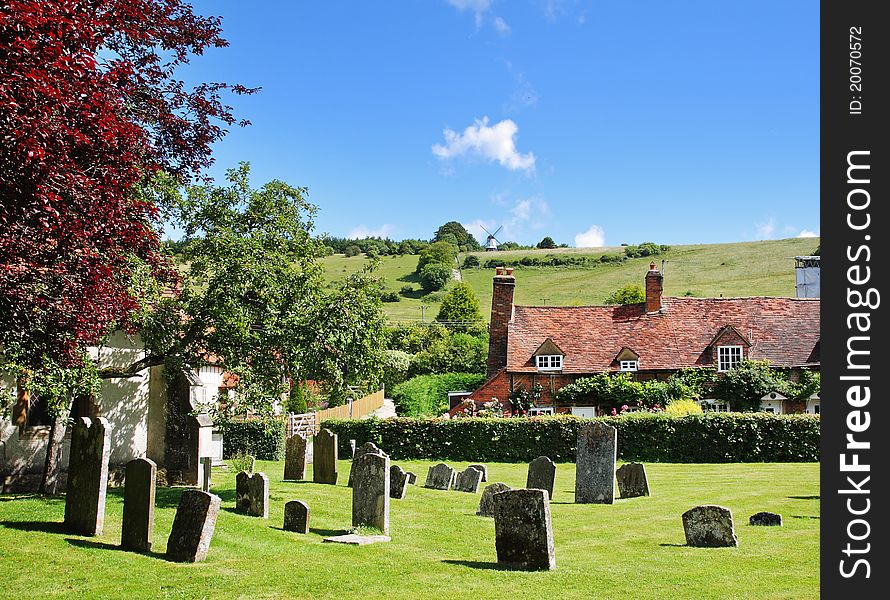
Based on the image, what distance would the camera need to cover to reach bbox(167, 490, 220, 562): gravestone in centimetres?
1358

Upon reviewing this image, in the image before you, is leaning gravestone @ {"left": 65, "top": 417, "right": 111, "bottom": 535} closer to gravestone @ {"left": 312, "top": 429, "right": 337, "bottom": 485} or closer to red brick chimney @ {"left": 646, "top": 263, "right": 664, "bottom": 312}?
gravestone @ {"left": 312, "top": 429, "right": 337, "bottom": 485}

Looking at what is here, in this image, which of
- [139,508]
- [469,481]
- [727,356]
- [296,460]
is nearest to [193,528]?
[139,508]

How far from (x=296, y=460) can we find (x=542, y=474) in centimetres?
791

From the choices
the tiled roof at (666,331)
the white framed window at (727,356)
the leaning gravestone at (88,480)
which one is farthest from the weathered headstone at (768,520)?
the white framed window at (727,356)

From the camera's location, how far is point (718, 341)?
47.2m

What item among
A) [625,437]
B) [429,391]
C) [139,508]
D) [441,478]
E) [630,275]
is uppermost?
[630,275]

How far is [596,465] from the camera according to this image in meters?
21.9

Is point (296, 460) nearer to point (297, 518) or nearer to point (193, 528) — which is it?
point (297, 518)

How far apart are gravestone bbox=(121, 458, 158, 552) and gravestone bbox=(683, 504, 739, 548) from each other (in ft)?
31.3

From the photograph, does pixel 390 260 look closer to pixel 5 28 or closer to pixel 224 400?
pixel 224 400

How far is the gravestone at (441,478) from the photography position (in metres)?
25.0

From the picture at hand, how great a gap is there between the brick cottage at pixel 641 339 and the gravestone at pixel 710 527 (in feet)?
97.1

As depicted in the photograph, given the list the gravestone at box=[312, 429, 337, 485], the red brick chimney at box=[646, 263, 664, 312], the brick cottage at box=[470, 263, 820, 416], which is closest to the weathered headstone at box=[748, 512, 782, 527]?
the gravestone at box=[312, 429, 337, 485]
